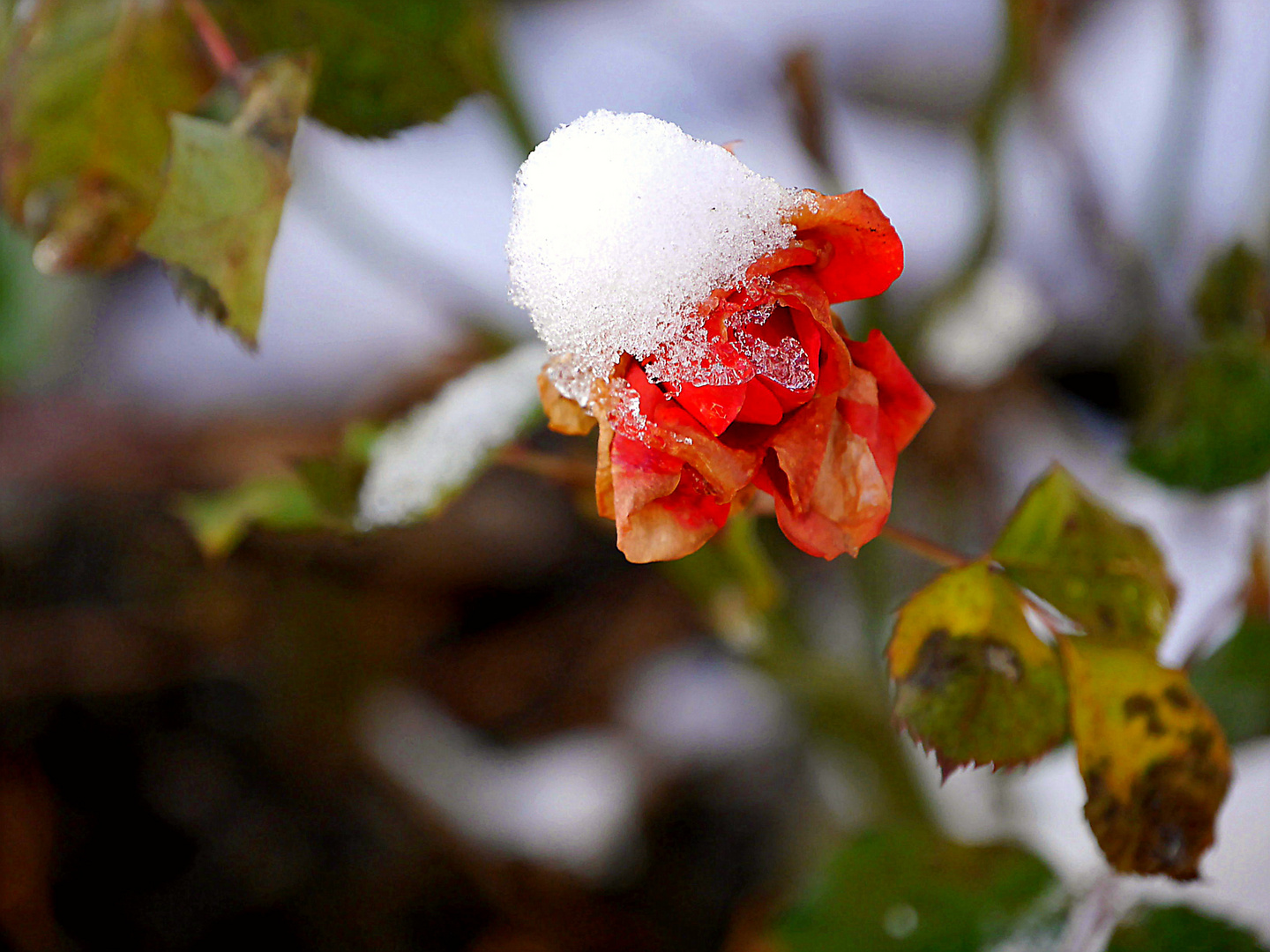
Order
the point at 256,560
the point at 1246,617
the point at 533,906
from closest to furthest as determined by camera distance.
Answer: the point at 1246,617, the point at 533,906, the point at 256,560

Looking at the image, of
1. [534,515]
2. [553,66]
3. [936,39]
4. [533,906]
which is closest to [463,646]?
[534,515]

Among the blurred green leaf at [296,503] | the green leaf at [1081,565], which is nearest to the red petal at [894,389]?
the green leaf at [1081,565]

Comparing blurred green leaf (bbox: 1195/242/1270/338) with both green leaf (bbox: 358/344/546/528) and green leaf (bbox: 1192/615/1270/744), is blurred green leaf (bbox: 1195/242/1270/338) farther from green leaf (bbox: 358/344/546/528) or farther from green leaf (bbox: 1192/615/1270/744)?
green leaf (bbox: 358/344/546/528)

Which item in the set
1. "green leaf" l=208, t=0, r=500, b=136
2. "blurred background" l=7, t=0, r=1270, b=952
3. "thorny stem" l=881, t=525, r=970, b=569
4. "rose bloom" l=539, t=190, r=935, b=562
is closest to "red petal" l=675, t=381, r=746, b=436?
"rose bloom" l=539, t=190, r=935, b=562

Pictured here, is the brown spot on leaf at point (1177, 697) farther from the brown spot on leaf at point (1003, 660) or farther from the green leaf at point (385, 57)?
the green leaf at point (385, 57)

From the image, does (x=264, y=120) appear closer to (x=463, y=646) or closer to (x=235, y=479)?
(x=235, y=479)

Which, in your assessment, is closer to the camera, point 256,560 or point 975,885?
point 975,885

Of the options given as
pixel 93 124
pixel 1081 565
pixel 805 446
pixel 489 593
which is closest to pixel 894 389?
pixel 805 446
